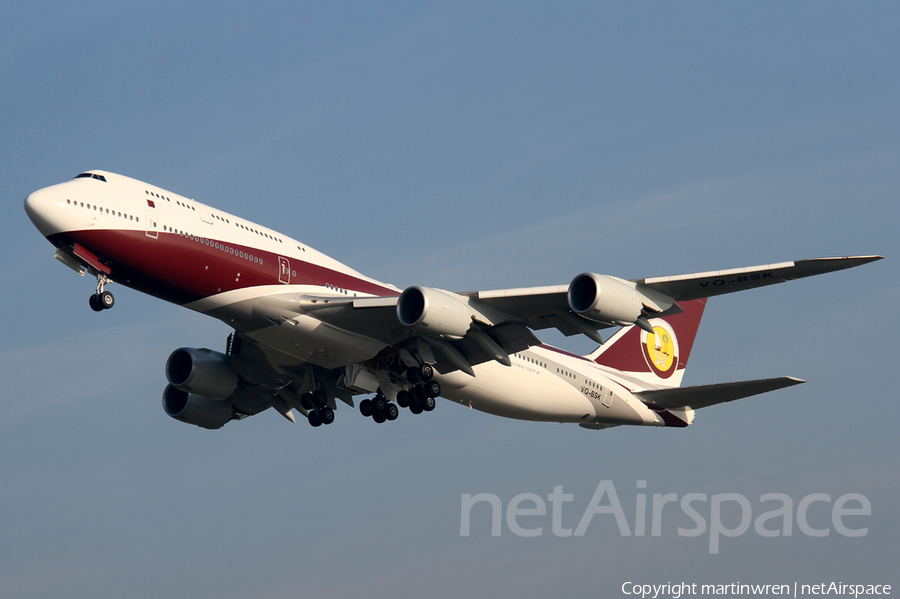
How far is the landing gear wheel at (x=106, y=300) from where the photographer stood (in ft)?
87.5

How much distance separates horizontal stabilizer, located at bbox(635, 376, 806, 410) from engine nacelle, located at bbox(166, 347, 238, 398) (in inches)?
586

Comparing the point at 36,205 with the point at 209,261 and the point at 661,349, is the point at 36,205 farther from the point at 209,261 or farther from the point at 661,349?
the point at 661,349

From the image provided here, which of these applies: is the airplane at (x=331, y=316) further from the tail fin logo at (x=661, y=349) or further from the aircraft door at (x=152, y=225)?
the tail fin logo at (x=661, y=349)

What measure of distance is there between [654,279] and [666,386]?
14.1 m

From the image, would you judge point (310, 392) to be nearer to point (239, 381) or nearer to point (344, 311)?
point (239, 381)

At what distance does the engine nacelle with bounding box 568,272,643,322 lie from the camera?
27484mm

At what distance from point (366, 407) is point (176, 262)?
8.77 m

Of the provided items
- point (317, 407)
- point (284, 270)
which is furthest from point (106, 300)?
point (317, 407)

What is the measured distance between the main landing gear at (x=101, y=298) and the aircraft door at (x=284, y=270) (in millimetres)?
4547

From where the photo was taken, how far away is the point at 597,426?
126 feet

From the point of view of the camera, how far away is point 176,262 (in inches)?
1065

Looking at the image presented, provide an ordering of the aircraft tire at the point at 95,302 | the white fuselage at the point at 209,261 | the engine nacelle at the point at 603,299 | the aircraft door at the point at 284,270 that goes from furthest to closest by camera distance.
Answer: the aircraft door at the point at 284,270 < the engine nacelle at the point at 603,299 < the aircraft tire at the point at 95,302 < the white fuselage at the point at 209,261

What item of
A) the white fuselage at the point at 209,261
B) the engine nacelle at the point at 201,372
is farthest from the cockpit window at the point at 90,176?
the engine nacelle at the point at 201,372

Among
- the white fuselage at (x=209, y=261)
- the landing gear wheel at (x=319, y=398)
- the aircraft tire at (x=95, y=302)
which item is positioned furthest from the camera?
the landing gear wheel at (x=319, y=398)
